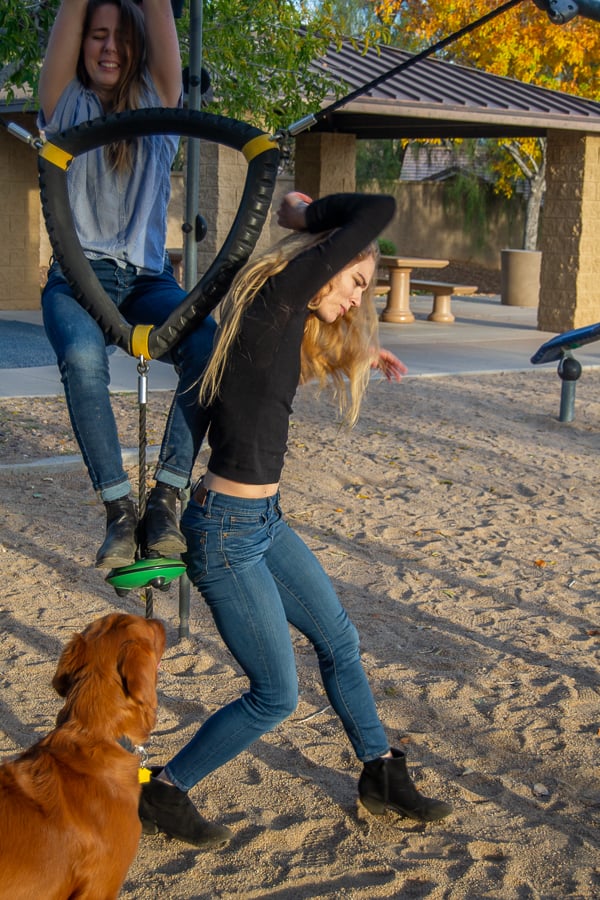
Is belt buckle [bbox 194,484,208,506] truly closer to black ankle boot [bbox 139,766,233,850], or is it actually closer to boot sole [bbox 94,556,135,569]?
boot sole [bbox 94,556,135,569]

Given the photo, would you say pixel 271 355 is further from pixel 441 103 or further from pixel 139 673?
pixel 441 103

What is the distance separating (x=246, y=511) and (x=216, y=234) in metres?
11.4

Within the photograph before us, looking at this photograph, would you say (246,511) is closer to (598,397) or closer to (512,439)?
(512,439)

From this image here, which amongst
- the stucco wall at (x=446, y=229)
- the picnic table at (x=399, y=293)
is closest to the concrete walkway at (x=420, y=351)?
the picnic table at (x=399, y=293)

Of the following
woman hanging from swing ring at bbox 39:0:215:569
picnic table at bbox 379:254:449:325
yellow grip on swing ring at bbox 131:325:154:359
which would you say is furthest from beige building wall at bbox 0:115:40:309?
yellow grip on swing ring at bbox 131:325:154:359

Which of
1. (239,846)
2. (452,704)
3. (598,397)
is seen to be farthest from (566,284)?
(239,846)

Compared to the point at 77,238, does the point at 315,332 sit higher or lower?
lower

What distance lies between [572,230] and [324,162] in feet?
13.3

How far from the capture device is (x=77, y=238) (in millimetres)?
3252

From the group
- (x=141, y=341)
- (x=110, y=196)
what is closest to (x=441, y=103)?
(x=110, y=196)

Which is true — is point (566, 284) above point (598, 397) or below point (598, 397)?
above

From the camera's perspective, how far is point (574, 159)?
16.9m

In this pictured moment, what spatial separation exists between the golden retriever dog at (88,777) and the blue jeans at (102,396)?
0.67m

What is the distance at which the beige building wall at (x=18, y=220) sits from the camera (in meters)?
17.4
